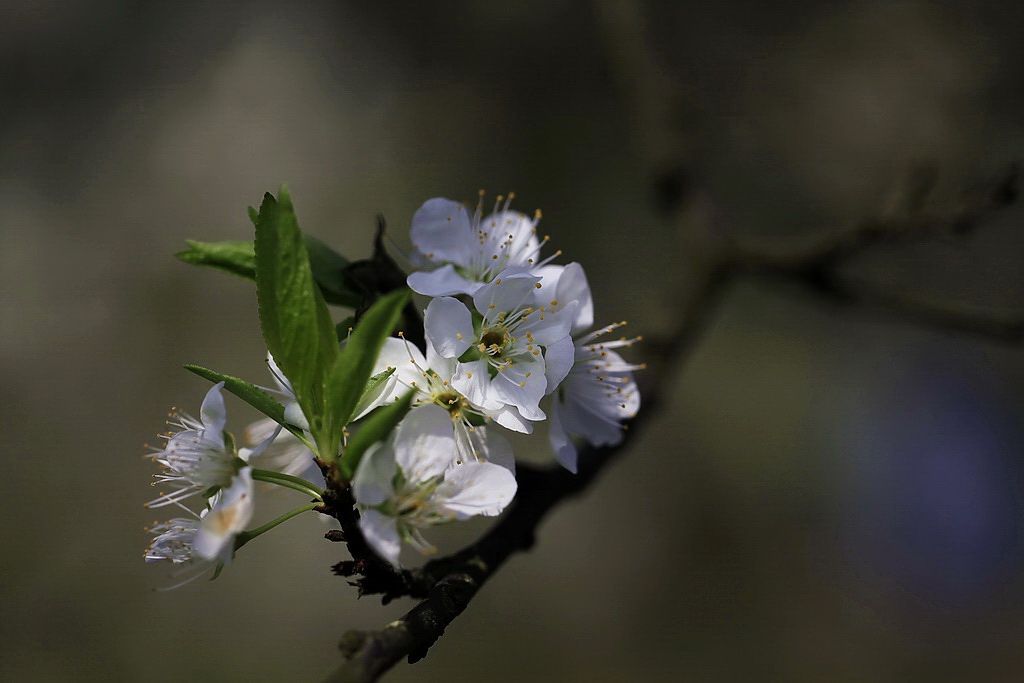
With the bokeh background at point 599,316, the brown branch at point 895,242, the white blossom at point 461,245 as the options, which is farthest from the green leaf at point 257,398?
the bokeh background at point 599,316

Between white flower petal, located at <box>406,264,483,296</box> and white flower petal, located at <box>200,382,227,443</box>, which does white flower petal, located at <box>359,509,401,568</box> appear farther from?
white flower petal, located at <box>406,264,483,296</box>

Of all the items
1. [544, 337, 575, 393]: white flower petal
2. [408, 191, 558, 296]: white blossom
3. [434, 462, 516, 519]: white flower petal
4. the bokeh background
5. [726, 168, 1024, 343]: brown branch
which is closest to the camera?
[434, 462, 516, 519]: white flower petal

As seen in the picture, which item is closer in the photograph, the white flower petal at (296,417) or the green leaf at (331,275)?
the white flower petal at (296,417)

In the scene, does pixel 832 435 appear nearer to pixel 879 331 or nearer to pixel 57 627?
pixel 879 331

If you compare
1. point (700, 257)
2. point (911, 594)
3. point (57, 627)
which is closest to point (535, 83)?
point (700, 257)

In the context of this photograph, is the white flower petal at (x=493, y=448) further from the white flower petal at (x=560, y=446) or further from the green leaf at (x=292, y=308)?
the green leaf at (x=292, y=308)

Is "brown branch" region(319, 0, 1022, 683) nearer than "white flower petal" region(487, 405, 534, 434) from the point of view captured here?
Yes

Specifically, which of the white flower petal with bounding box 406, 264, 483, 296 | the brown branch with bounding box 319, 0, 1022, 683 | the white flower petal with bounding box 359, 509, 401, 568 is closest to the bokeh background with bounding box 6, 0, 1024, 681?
the brown branch with bounding box 319, 0, 1022, 683
